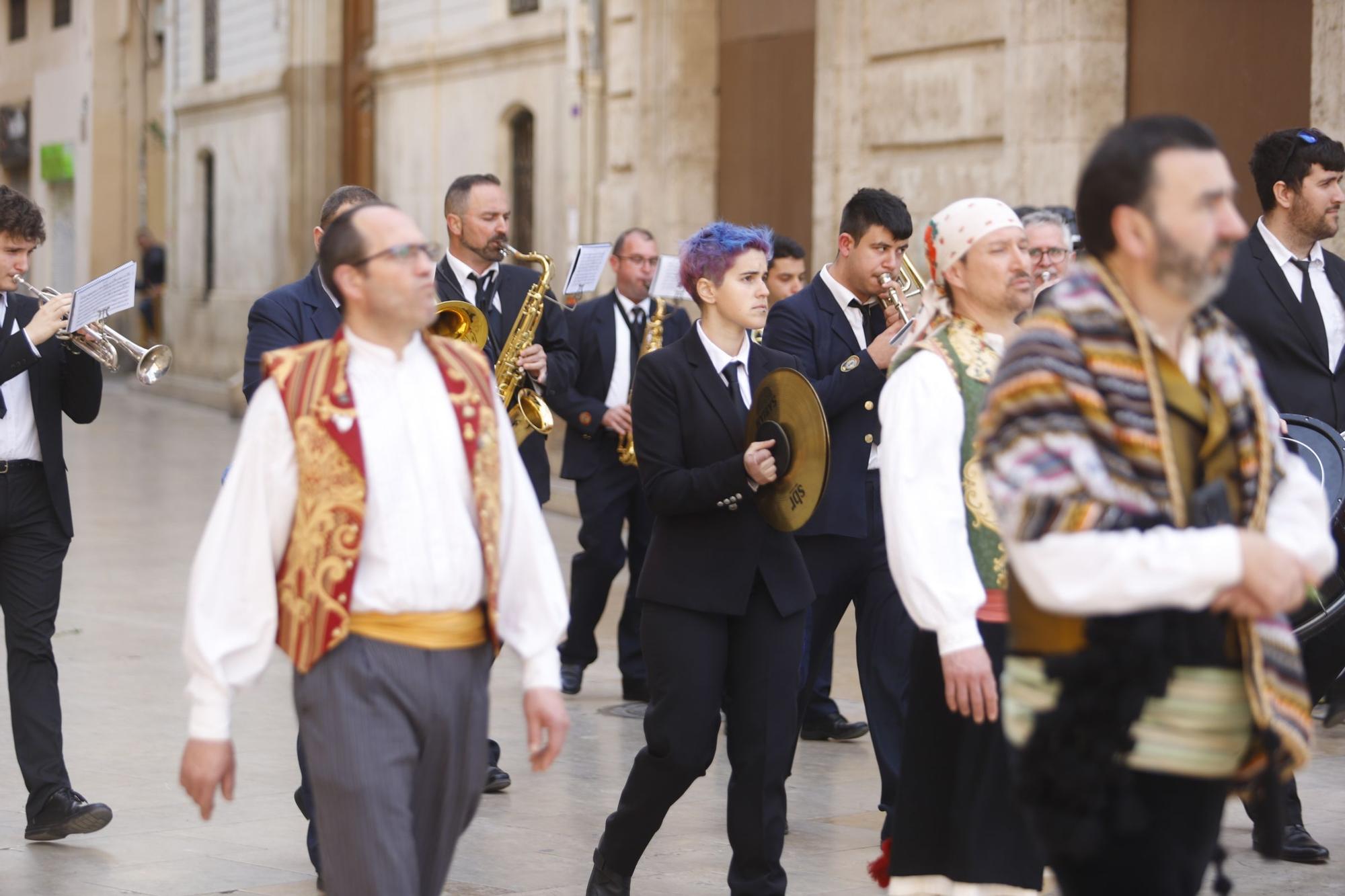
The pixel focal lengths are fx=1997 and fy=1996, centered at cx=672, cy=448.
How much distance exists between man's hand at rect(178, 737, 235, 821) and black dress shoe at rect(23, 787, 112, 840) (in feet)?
8.89

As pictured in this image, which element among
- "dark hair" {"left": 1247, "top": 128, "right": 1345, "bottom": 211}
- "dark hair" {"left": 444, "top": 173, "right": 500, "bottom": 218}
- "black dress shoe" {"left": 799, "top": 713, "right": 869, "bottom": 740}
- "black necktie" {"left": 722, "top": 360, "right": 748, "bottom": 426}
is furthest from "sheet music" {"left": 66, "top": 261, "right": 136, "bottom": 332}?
"dark hair" {"left": 1247, "top": 128, "right": 1345, "bottom": 211}

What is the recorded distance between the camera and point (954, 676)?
14.2ft

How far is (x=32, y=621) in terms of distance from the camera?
21.4 feet

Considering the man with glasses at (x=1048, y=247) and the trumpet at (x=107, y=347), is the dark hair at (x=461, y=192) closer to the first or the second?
the trumpet at (x=107, y=347)

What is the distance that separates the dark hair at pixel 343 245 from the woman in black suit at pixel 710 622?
159cm

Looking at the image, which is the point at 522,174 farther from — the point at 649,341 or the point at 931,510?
the point at 931,510

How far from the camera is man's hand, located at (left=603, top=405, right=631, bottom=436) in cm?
902

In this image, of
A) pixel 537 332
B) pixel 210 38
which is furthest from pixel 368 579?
pixel 210 38

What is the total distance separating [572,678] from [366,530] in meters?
5.21

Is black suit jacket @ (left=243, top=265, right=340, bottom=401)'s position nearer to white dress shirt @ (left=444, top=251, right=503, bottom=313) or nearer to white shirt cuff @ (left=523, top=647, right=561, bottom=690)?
white dress shirt @ (left=444, top=251, right=503, bottom=313)

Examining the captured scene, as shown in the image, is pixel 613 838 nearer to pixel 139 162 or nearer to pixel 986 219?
pixel 986 219

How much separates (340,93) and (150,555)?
44.3 ft

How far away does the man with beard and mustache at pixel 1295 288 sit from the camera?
6.51 m

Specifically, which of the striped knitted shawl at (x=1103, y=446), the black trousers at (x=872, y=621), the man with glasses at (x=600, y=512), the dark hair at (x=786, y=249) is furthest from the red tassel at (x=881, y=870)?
the dark hair at (x=786, y=249)
